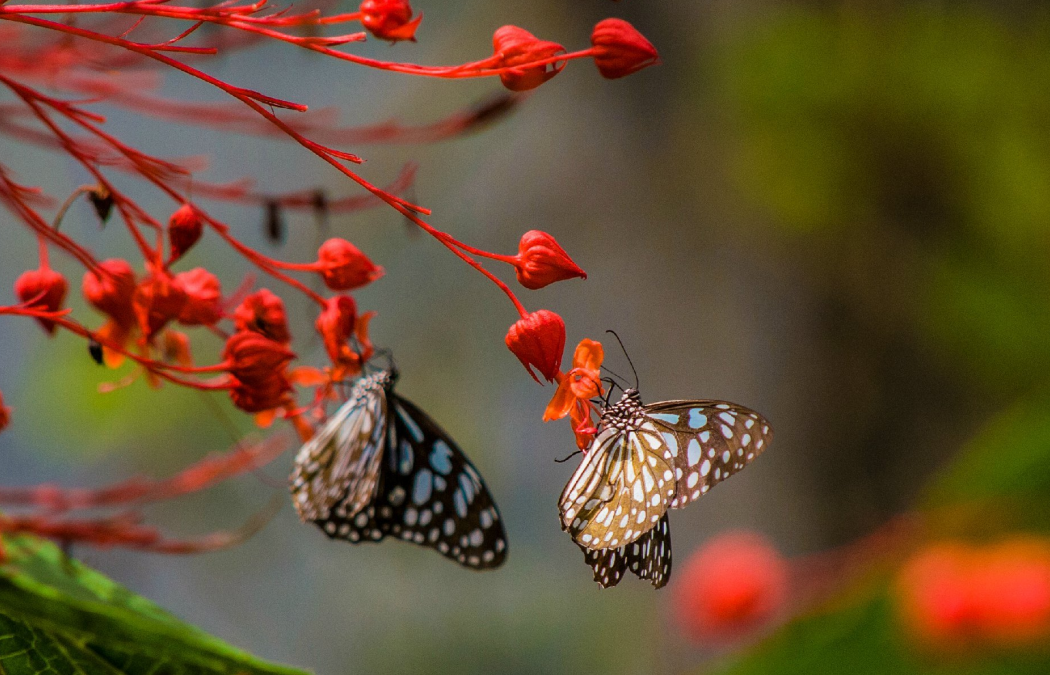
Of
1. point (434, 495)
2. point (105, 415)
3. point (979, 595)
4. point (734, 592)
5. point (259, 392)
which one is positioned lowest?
point (105, 415)

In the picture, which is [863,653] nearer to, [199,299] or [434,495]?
[434,495]

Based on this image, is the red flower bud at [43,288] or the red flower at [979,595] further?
the red flower at [979,595]

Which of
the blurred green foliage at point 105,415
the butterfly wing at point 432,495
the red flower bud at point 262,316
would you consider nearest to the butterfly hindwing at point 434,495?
the butterfly wing at point 432,495

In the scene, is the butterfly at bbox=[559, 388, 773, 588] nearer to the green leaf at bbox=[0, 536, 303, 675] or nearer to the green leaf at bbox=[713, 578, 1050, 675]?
the green leaf at bbox=[0, 536, 303, 675]

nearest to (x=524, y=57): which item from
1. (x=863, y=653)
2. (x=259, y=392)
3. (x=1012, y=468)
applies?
(x=259, y=392)

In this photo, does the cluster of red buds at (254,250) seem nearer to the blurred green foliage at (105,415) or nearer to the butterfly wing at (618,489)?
the butterfly wing at (618,489)

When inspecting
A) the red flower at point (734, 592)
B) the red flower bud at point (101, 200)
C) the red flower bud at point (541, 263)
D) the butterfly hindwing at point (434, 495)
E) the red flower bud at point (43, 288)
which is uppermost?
the red flower bud at point (541, 263)

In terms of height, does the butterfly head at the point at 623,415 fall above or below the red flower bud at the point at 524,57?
below
